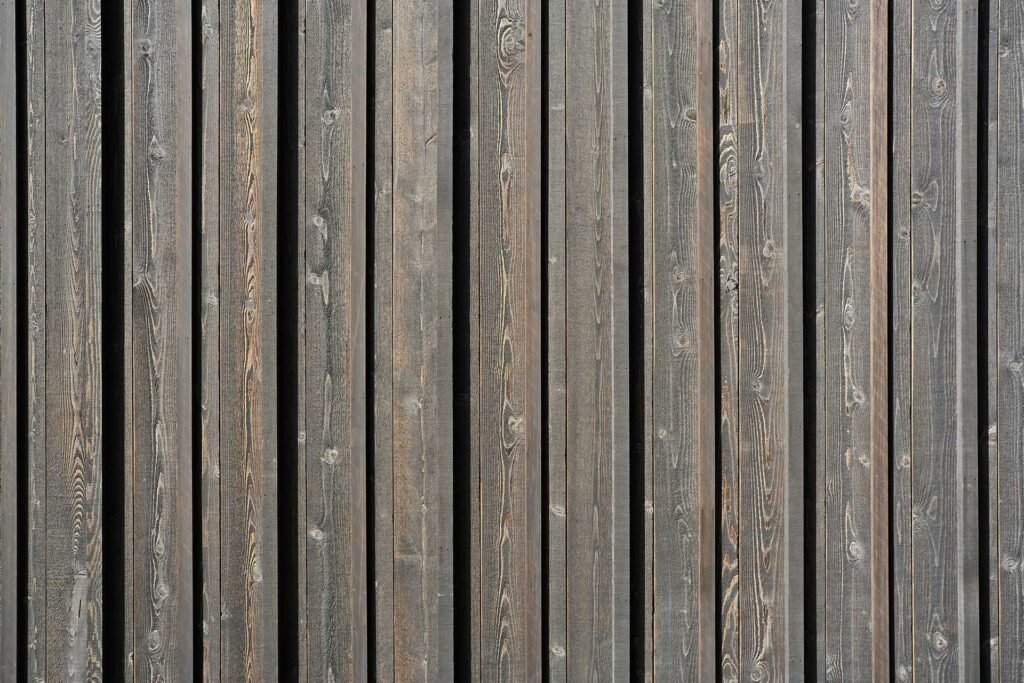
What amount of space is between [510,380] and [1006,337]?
1369mm

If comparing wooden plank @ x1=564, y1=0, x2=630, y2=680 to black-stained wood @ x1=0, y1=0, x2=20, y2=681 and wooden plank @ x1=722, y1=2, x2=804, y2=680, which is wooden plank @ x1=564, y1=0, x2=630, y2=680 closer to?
wooden plank @ x1=722, y1=2, x2=804, y2=680

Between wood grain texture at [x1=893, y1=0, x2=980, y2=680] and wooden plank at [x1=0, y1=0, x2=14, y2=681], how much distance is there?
240 centimetres

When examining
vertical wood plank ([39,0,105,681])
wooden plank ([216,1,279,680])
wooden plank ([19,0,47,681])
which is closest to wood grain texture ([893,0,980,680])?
wooden plank ([216,1,279,680])

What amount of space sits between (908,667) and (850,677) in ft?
0.54

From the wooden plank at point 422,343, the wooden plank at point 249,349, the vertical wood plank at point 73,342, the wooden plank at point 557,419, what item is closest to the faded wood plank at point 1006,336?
the wooden plank at point 557,419

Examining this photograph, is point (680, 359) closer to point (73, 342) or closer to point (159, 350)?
point (159, 350)

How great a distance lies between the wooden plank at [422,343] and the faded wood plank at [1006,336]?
149 cm

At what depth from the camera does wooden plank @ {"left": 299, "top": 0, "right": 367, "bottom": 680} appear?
6.52ft

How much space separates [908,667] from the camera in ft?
6.64

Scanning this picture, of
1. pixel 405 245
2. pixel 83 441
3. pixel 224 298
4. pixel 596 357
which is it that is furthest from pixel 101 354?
pixel 596 357

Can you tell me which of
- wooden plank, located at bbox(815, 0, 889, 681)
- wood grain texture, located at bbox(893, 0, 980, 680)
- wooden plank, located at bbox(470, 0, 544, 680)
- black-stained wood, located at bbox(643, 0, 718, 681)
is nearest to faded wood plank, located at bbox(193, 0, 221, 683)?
wooden plank, located at bbox(470, 0, 544, 680)

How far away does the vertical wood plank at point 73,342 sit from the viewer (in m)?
2.00

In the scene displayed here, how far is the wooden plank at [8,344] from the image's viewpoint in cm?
199

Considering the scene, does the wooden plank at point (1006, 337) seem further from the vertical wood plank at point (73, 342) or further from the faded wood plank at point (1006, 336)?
the vertical wood plank at point (73, 342)
